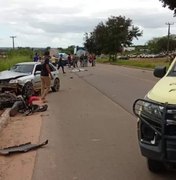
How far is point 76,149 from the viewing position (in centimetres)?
896

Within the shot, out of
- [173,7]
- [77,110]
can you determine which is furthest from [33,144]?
[173,7]

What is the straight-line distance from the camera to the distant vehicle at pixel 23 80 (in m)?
19.3

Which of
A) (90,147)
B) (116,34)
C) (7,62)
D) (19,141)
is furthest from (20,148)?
(116,34)

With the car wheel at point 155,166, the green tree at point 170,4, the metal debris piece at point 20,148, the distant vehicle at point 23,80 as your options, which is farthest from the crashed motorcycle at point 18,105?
the green tree at point 170,4

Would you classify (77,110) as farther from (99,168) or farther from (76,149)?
(99,168)

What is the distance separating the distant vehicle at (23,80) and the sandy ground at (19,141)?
5.17m

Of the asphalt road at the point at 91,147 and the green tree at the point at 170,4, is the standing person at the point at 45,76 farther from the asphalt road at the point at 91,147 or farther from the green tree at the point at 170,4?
the green tree at the point at 170,4

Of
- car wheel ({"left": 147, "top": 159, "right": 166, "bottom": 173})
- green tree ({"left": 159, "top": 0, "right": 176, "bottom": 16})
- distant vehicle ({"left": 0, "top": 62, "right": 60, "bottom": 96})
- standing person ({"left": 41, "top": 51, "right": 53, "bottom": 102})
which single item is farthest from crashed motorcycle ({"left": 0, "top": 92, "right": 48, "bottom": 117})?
green tree ({"left": 159, "top": 0, "right": 176, "bottom": 16})

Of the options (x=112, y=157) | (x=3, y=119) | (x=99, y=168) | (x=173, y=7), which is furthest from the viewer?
(x=173, y=7)

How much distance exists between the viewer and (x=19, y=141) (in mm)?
10016

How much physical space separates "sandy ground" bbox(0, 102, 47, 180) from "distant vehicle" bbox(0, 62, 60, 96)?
5174mm

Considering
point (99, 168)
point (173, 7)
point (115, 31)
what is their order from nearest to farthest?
point (99, 168) → point (173, 7) → point (115, 31)

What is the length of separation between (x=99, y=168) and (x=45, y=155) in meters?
1.41

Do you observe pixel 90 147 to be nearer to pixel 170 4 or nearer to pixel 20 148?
pixel 20 148
